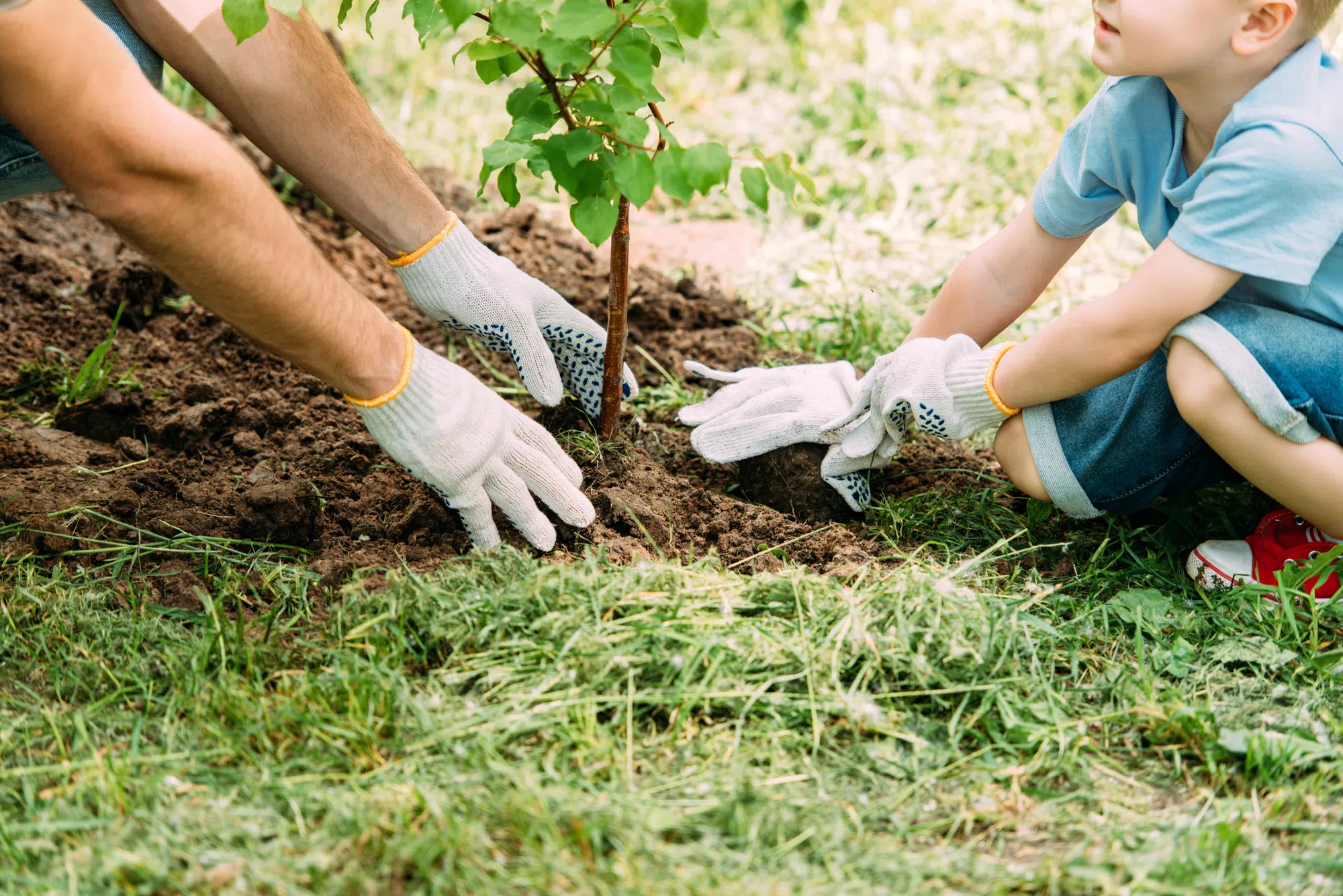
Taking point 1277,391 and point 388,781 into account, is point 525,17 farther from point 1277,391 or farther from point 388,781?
point 1277,391

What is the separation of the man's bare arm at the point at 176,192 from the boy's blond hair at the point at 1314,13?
156 cm

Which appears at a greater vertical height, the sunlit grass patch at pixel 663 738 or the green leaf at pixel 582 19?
the green leaf at pixel 582 19

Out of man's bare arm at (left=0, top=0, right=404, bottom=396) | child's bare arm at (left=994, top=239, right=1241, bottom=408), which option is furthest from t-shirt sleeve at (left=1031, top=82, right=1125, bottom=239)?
man's bare arm at (left=0, top=0, right=404, bottom=396)

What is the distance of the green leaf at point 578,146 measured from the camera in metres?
1.81

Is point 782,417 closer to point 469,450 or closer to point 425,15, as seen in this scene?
point 469,450

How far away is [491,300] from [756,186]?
0.74 metres

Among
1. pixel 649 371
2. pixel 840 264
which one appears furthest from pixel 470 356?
pixel 840 264

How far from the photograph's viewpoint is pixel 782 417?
7.40ft

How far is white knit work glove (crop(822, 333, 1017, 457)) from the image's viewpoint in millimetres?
2137

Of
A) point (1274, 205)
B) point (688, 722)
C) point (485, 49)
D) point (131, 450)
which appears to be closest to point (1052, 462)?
point (1274, 205)

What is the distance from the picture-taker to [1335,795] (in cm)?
156

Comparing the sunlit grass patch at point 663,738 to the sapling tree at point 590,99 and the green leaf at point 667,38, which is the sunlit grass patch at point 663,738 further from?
the green leaf at point 667,38

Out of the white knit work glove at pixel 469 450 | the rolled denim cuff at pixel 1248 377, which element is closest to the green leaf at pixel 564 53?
the white knit work glove at pixel 469 450

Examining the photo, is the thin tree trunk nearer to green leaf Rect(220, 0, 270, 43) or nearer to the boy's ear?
green leaf Rect(220, 0, 270, 43)
